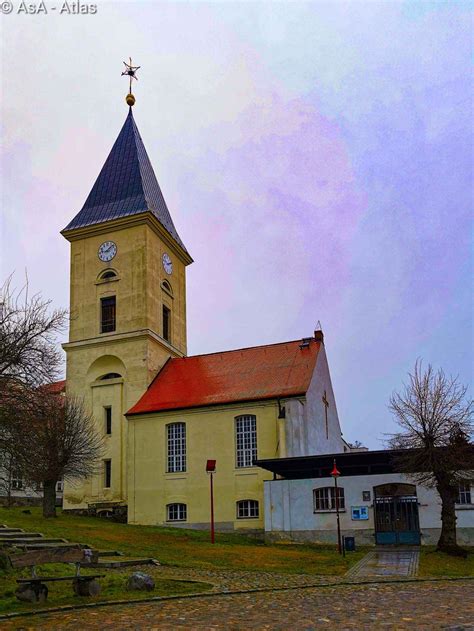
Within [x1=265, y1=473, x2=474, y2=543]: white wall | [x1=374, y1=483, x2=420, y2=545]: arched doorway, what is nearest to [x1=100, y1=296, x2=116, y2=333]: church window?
[x1=265, y1=473, x2=474, y2=543]: white wall

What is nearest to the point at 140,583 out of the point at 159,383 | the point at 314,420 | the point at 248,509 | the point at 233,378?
the point at 248,509

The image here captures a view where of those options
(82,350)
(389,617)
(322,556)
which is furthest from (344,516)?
(82,350)

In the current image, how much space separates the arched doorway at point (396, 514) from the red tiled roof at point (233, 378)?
8343mm

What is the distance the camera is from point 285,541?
28.6 metres

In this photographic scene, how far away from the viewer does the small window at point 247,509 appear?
114ft

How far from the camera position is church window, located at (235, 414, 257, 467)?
35969 mm

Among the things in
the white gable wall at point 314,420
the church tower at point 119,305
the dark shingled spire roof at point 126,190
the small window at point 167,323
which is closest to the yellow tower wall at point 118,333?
the church tower at point 119,305

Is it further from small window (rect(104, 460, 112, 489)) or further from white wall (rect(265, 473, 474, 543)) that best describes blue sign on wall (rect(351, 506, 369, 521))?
small window (rect(104, 460, 112, 489))

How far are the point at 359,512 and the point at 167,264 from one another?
23.7m

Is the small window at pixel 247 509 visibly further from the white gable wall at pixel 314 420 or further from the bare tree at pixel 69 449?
the bare tree at pixel 69 449

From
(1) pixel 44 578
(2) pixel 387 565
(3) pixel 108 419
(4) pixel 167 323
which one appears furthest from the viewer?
(4) pixel 167 323

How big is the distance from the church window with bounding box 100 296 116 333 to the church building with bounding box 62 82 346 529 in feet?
0.20

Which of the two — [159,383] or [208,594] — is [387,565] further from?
[159,383]

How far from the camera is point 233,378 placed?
128 ft
